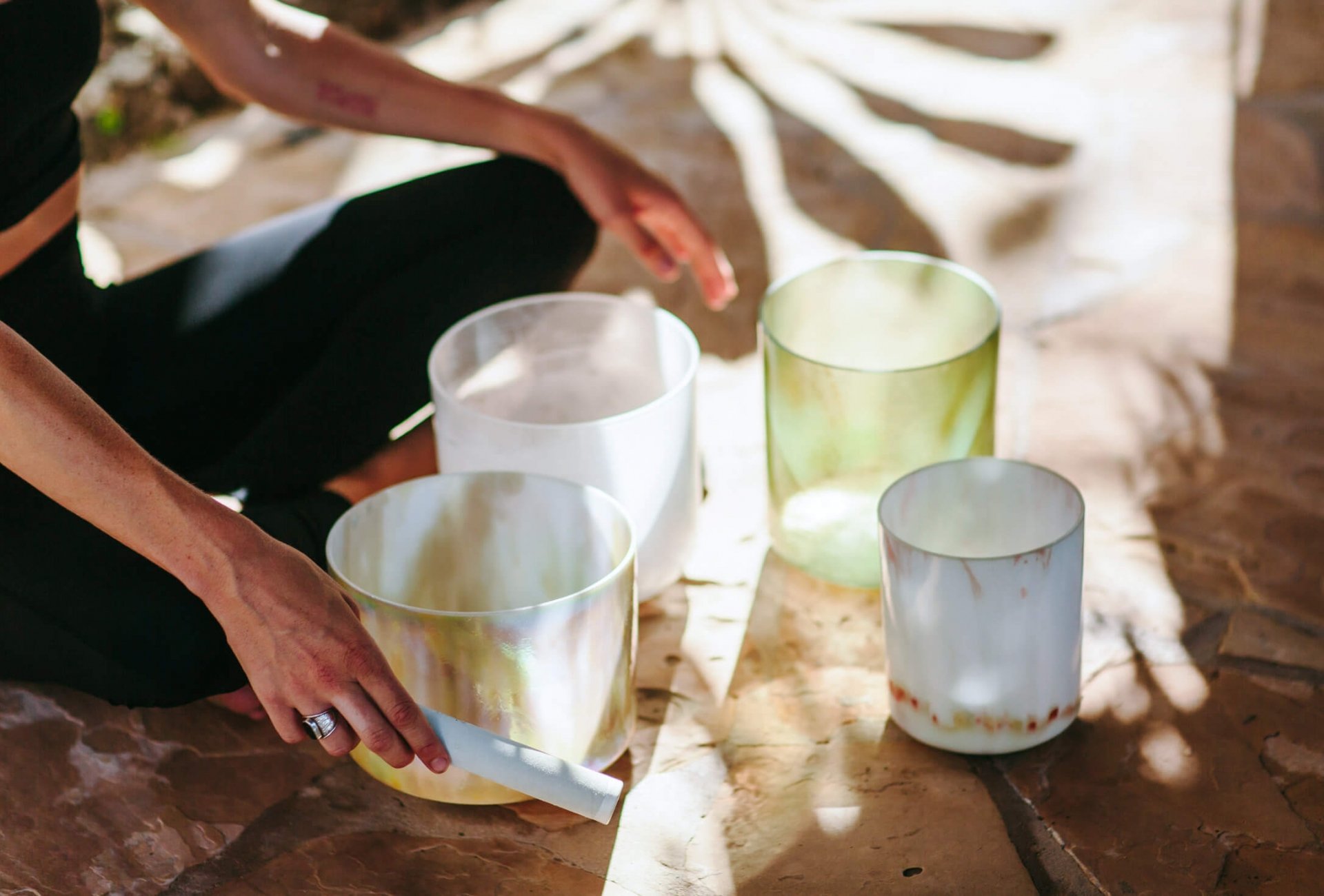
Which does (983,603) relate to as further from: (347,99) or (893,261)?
(347,99)

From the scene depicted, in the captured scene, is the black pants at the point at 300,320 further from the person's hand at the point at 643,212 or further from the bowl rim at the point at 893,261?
the bowl rim at the point at 893,261

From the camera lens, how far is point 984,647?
1011 millimetres

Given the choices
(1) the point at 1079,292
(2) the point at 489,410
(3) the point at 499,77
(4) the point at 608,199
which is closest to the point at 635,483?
(2) the point at 489,410

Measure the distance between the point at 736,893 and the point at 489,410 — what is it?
0.55 metres

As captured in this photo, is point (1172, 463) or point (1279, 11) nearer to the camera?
point (1172, 463)

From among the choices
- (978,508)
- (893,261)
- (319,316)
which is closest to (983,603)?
(978,508)

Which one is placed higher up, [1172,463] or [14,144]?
[14,144]

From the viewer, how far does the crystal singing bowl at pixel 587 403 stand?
1.15 metres

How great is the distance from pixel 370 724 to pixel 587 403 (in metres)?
0.55

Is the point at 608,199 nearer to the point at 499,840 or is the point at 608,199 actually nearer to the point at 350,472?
the point at 350,472

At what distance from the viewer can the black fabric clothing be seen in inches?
45.1

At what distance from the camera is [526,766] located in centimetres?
91

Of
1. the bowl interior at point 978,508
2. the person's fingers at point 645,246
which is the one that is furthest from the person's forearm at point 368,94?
the bowl interior at point 978,508

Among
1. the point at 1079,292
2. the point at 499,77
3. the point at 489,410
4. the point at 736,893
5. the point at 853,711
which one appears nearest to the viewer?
the point at 736,893
